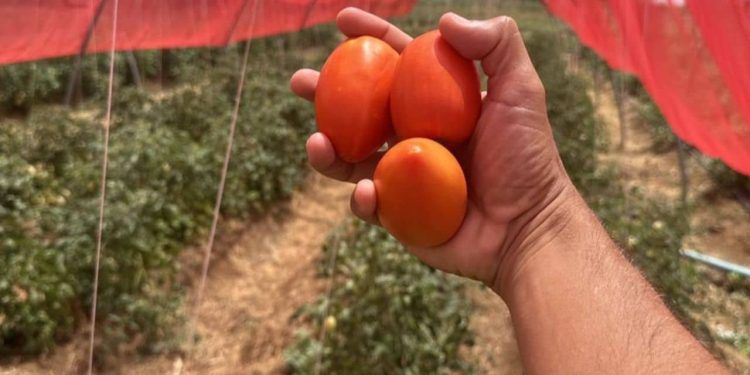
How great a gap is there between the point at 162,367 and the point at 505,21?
2146mm

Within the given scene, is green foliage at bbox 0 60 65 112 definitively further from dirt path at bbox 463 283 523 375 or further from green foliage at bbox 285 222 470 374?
dirt path at bbox 463 283 523 375

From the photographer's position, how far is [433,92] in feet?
4.00

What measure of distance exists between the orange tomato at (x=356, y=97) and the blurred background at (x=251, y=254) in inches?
38.2

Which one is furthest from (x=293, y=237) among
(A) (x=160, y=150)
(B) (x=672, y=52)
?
(B) (x=672, y=52)

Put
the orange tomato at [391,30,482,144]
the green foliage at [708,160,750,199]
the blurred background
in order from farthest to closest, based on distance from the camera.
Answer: the green foliage at [708,160,750,199], the blurred background, the orange tomato at [391,30,482,144]

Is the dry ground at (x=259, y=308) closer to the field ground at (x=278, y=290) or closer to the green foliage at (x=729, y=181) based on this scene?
the field ground at (x=278, y=290)

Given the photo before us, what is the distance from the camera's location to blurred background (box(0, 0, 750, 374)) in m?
2.70

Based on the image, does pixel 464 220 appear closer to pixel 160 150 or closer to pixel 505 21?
pixel 505 21

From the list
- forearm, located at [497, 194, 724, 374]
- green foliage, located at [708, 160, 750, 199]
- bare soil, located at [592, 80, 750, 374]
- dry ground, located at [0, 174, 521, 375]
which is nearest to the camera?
forearm, located at [497, 194, 724, 374]

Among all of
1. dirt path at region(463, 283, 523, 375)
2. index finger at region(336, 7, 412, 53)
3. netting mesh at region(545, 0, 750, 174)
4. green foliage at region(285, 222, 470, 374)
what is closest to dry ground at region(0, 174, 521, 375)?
dirt path at region(463, 283, 523, 375)

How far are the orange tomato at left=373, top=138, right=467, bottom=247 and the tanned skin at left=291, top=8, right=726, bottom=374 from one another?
0.04 metres

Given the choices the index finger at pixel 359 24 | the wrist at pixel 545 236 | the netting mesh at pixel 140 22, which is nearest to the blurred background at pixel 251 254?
the netting mesh at pixel 140 22

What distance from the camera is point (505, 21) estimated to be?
130 centimetres

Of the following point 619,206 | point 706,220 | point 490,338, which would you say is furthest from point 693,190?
point 490,338
